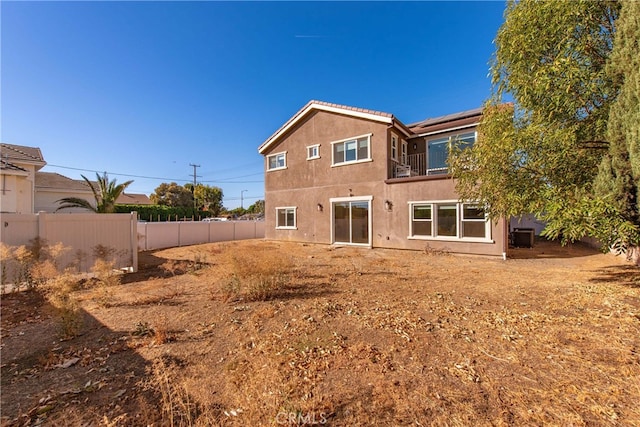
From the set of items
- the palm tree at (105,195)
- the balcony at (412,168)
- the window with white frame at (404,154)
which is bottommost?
the palm tree at (105,195)

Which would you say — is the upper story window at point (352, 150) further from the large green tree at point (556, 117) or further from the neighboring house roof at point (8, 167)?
the neighboring house roof at point (8, 167)

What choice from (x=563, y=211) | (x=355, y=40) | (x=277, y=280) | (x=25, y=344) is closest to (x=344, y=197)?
(x=355, y=40)

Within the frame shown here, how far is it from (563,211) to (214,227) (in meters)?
18.6

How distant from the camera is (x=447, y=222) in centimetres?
1225

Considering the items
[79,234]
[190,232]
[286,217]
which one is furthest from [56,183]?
[79,234]

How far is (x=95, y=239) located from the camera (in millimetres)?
8086

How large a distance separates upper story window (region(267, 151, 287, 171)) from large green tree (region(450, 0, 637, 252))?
13.6 m

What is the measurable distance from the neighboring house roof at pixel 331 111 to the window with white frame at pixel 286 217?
4.99 meters

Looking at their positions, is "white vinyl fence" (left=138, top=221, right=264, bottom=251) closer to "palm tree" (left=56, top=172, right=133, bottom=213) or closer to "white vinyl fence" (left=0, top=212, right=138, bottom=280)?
"palm tree" (left=56, top=172, right=133, bottom=213)

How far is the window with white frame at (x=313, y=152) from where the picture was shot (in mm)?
16605

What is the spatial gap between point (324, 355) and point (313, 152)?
580 inches

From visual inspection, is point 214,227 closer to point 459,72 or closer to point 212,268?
point 212,268

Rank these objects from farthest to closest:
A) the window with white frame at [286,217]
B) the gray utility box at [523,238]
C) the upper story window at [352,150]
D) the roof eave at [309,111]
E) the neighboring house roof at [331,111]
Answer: the window with white frame at [286,217] < the upper story window at [352,150] < the gray utility box at [523,238] < the roof eave at [309,111] < the neighboring house roof at [331,111]

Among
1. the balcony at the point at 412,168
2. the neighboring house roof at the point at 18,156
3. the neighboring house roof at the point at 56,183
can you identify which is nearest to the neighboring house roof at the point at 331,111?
the balcony at the point at 412,168
